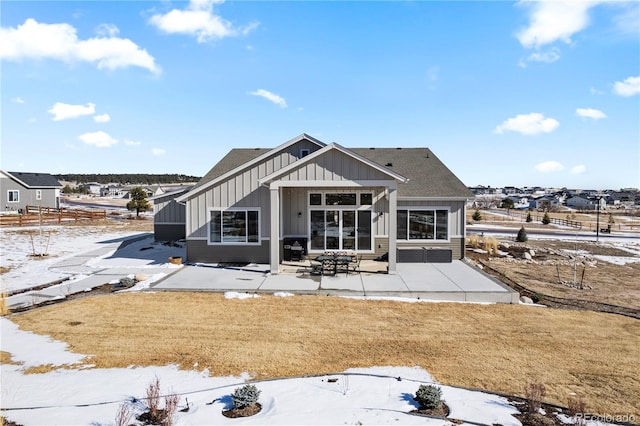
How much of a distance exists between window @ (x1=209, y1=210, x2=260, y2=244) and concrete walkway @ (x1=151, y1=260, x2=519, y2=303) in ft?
4.49

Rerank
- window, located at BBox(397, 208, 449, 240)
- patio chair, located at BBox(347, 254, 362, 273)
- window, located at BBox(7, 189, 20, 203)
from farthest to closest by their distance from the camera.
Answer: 1. window, located at BBox(7, 189, 20, 203)
2. window, located at BBox(397, 208, 449, 240)
3. patio chair, located at BBox(347, 254, 362, 273)

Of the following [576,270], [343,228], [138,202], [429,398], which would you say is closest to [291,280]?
[343,228]

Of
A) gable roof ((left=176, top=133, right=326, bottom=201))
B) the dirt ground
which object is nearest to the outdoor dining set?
gable roof ((left=176, top=133, right=326, bottom=201))

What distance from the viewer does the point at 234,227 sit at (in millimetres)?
15672

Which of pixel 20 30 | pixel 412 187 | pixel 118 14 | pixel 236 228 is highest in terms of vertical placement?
pixel 118 14

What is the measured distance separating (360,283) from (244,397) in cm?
758

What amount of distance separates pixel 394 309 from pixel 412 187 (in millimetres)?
8285


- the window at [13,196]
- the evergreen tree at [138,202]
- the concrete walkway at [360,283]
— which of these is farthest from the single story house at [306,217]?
the window at [13,196]

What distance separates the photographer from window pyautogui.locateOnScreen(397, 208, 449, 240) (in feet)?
55.2

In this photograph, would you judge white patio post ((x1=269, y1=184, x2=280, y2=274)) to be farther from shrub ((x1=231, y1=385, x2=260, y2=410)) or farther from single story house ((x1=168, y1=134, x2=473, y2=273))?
shrub ((x1=231, y1=385, x2=260, y2=410))

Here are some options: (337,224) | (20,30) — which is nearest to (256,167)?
(337,224)

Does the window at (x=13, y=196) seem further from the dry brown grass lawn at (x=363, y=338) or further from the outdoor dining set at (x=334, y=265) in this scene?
the outdoor dining set at (x=334, y=265)

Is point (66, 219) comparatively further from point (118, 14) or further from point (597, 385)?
point (597, 385)

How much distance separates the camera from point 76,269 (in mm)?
14727
